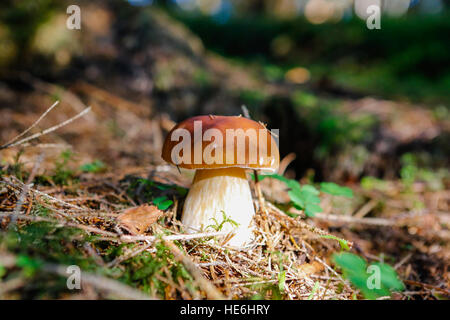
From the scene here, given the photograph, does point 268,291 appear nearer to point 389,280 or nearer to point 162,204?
point 389,280

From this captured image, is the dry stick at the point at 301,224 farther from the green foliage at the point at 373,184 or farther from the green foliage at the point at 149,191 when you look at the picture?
the green foliage at the point at 373,184

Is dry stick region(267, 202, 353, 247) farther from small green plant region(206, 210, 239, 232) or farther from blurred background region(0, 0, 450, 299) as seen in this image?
small green plant region(206, 210, 239, 232)

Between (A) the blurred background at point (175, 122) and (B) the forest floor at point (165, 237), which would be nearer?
(B) the forest floor at point (165, 237)

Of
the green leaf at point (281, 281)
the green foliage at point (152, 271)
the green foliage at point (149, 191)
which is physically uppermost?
the green foliage at point (149, 191)

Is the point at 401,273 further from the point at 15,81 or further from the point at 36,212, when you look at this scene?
the point at 15,81

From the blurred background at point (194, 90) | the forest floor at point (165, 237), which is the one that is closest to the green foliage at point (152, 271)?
the forest floor at point (165, 237)

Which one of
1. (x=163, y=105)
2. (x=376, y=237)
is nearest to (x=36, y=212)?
(x=376, y=237)

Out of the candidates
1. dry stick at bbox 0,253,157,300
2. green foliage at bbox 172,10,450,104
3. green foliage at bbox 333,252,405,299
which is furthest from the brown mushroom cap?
green foliage at bbox 172,10,450,104
